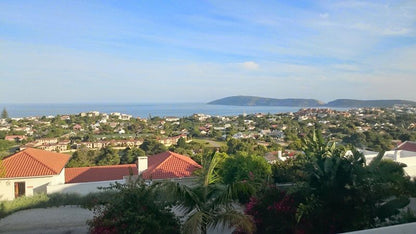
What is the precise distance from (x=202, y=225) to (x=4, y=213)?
694 cm

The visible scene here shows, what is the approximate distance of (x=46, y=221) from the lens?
29.1 feet

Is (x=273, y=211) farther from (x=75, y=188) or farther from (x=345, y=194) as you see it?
(x=75, y=188)

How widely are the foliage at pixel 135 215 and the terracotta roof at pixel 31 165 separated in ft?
31.7

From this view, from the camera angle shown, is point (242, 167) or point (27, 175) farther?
point (27, 175)

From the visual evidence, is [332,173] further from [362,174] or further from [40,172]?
[40,172]

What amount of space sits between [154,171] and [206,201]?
8.31 m

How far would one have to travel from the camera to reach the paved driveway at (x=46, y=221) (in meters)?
8.41

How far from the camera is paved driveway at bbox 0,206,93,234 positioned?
8414 mm

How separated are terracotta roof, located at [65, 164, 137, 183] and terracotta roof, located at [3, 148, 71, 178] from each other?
1168mm

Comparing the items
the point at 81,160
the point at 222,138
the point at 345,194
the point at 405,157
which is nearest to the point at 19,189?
the point at 81,160

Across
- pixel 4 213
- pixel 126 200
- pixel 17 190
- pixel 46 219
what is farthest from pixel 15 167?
pixel 126 200

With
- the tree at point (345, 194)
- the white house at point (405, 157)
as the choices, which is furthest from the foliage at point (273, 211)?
the white house at point (405, 157)

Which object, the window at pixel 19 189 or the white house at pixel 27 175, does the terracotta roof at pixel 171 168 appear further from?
the window at pixel 19 189

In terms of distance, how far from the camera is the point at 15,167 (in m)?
14.0
